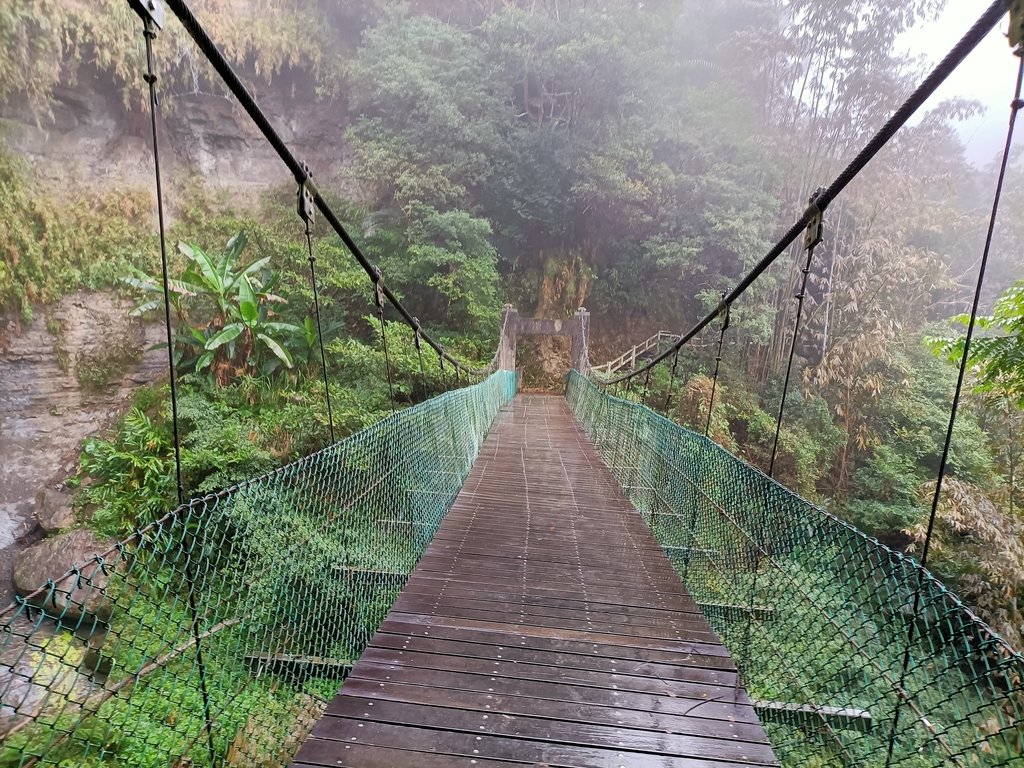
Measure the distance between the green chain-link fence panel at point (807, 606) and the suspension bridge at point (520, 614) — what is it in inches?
0.7

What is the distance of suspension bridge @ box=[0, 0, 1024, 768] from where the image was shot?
1030 millimetres

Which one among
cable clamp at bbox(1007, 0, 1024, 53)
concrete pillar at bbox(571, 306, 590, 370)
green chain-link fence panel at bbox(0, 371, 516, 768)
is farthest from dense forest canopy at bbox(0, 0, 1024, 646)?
cable clamp at bbox(1007, 0, 1024, 53)

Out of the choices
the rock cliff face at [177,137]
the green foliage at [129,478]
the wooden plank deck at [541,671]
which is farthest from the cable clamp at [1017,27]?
the rock cliff face at [177,137]

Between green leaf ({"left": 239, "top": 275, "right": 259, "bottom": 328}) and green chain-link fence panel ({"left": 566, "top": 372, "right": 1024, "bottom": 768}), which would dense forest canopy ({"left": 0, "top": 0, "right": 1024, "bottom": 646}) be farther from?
green chain-link fence panel ({"left": 566, "top": 372, "right": 1024, "bottom": 768})

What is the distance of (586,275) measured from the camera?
10.8 m

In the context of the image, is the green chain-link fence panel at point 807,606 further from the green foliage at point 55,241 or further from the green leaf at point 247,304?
the green foliage at point 55,241

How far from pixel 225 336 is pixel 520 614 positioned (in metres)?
5.08

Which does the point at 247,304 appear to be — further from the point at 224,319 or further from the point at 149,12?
the point at 149,12

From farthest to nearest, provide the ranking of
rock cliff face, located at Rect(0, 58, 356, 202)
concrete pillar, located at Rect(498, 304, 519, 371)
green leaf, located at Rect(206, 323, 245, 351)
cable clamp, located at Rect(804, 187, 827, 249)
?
concrete pillar, located at Rect(498, 304, 519, 371)
rock cliff face, located at Rect(0, 58, 356, 202)
green leaf, located at Rect(206, 323, 245, 351)
cable clamp, located at Rect(804, 187, 827, 249)

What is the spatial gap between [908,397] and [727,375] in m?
2.63

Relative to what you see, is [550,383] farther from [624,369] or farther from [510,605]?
[510,605]

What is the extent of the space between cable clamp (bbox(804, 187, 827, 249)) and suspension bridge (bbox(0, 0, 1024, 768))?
0.04 feet

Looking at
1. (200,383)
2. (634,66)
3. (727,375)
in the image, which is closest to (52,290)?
(200,383)

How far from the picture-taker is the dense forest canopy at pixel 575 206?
21.9 feet
